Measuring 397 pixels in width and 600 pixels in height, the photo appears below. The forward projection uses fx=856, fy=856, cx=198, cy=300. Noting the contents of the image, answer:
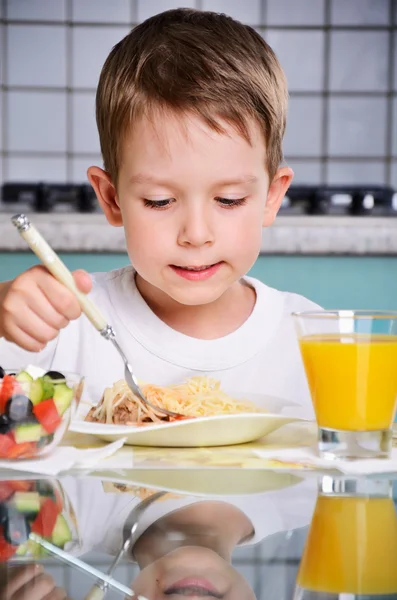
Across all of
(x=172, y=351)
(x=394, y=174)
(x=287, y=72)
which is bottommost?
(x=172, y=351)

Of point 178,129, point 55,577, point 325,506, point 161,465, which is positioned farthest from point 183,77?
point 55,577

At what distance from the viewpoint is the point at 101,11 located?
4.01 m

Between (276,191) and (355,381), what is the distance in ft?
2.11

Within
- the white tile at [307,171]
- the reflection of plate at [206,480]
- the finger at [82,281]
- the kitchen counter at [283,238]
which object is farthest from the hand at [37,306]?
the white tile at [307,171]

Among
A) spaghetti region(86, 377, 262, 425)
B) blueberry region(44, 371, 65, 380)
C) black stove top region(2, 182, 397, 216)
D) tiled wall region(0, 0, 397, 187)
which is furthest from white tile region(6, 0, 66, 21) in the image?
blueberry region(44, 371, 65, 380)

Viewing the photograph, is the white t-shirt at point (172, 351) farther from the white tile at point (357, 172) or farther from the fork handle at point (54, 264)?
the white tile at point (357, 172)

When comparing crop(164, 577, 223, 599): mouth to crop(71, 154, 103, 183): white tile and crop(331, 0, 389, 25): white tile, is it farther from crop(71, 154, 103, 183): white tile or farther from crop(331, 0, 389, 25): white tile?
crop(331, 0, 389, 25): white tile

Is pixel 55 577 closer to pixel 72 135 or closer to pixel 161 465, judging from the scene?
pixel 161 465

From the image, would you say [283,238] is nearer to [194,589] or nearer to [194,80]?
[194,80]

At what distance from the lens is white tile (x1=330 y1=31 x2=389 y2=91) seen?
13.2ft

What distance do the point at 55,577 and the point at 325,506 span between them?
220 mm

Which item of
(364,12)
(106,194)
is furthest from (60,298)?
(364,12)

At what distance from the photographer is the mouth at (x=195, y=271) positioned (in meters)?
1.22

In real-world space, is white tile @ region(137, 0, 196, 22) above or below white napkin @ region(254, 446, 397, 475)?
above
